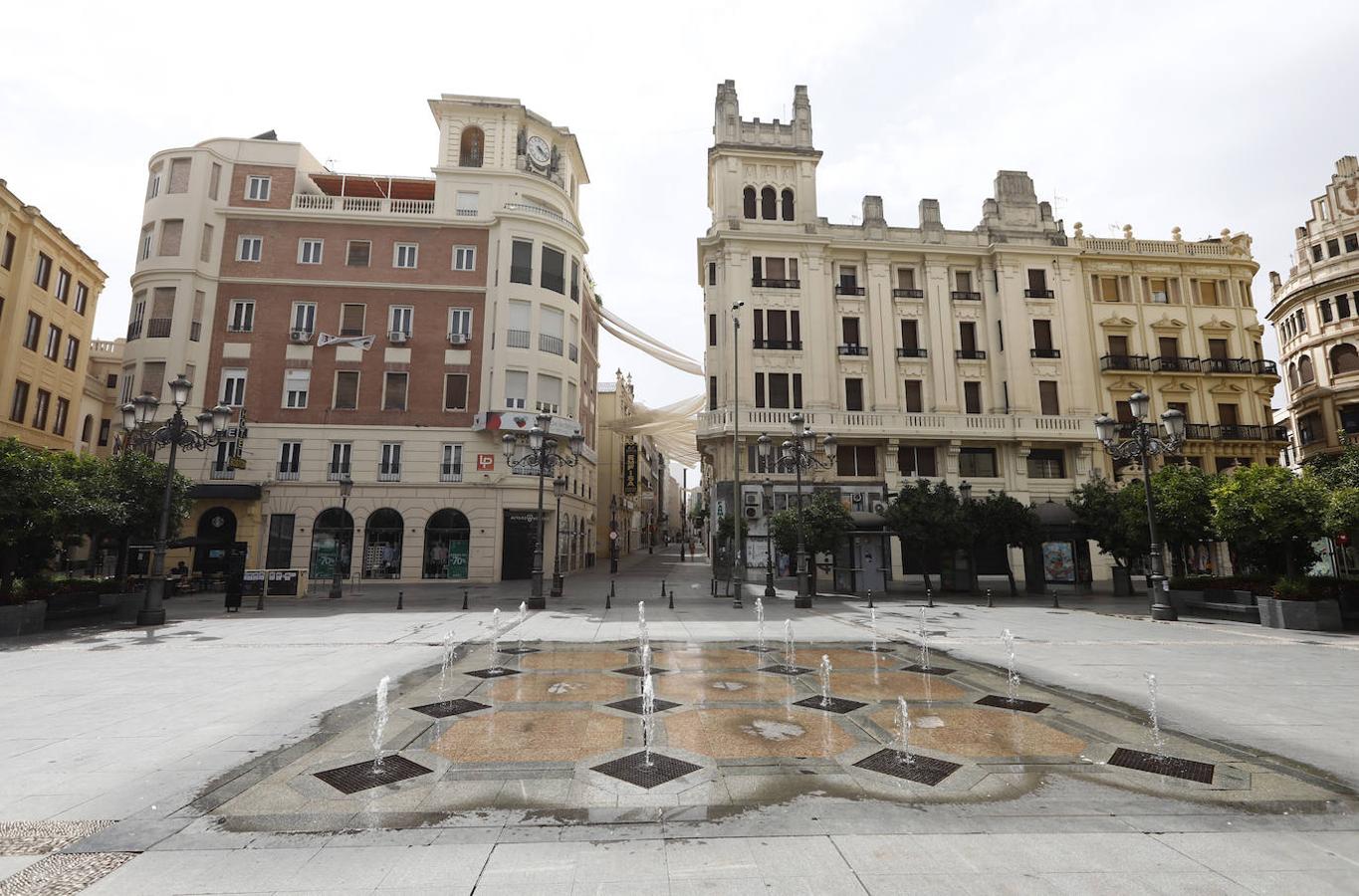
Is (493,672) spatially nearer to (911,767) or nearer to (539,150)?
(911,767)

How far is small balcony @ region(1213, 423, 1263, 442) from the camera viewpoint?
111ft

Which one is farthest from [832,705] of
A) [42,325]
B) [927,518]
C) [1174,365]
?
[42,325]

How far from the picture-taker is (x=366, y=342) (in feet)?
101

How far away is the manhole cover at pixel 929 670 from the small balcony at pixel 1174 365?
112 feet

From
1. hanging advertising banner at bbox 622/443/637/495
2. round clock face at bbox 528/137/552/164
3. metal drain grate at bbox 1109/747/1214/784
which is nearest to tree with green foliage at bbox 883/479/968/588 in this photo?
metal drain grate at bbox 1109/747/1214/784

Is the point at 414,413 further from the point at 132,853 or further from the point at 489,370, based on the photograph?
the point at 132,853

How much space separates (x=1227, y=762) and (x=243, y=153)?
42.5m

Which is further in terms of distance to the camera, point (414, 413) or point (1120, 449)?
point (414, 413)

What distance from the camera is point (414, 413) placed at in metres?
30.6

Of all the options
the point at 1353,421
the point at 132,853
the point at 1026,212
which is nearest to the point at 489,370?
the point at 132,853

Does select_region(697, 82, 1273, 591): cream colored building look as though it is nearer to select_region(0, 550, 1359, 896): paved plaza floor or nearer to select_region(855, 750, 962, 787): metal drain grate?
select_region(0, 550, 1359, 896): paved plaza floor

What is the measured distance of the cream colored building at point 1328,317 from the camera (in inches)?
1521

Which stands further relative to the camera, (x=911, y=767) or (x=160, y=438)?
(x=160, y=438)

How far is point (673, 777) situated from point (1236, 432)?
140 ft
